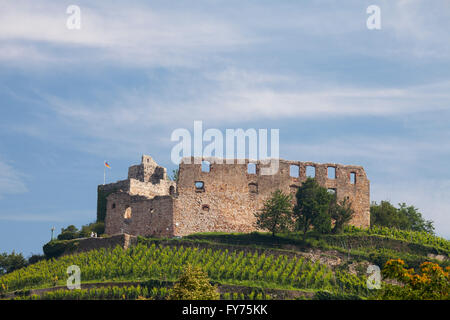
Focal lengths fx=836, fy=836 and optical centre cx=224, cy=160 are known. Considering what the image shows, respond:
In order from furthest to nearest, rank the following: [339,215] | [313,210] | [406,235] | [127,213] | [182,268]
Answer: [127,213] → [406,235] → [339,215] → [313,210] → [182,268]

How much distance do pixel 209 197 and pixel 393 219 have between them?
46.1 feet

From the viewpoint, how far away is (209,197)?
2215 inches

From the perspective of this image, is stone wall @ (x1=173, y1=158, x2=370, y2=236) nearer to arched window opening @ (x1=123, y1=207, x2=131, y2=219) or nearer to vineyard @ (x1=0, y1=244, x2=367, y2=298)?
arched window opening @ (x1=123, y1=207, x2=131, y2=219)

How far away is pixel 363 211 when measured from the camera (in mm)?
59719

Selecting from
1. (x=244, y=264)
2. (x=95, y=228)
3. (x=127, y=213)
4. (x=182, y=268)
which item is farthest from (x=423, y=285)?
(x=95, y=228)

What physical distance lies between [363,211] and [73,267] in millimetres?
21893

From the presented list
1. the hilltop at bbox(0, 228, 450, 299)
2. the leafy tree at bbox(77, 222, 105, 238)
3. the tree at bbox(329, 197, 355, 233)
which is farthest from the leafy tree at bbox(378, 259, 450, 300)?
the leafy tree at bbox(77, 222, 105, 238)

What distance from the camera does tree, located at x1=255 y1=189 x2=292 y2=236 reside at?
173 ft

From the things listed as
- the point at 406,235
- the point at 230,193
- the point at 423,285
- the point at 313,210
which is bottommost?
the point at 423,285

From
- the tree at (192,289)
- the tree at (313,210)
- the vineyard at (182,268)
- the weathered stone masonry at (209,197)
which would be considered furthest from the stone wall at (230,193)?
the tree at (192,289)

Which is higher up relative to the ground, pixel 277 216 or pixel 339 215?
pixel 339 215

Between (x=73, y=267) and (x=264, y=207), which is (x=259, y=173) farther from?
(x=73, y=267)

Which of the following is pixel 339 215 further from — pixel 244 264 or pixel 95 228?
pixel 95 228
